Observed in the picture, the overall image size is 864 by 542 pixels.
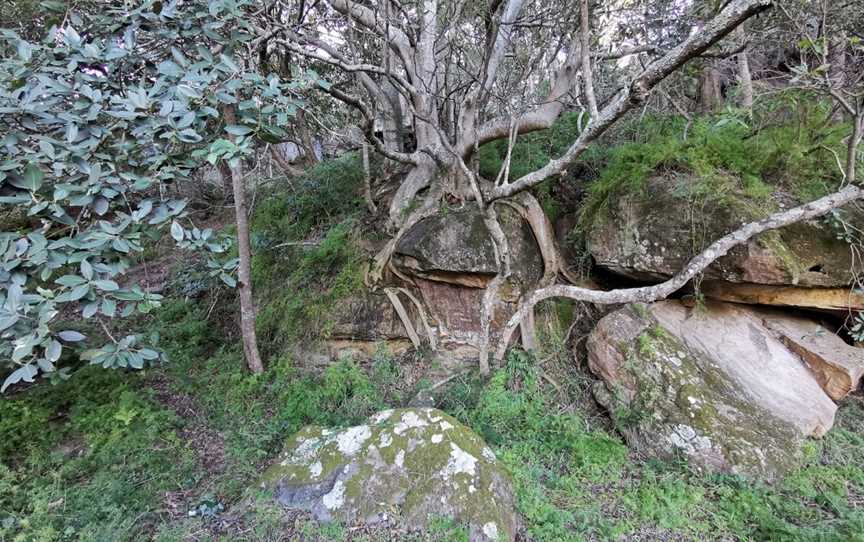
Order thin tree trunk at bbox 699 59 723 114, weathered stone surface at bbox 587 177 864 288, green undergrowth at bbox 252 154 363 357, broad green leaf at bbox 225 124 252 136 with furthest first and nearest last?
1. thin tree trunk at bbox 699 59 723 114
2. green undergrowth at bbox 252 154 363 357
3. weathered stone surface at bbox 587 177 864 288
4. broad green leaf at bbox 225 124 252 136

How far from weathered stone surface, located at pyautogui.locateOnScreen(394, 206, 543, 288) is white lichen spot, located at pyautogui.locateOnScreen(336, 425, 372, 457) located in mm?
1806

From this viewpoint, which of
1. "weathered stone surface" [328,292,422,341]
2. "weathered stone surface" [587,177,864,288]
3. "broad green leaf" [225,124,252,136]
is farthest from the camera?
"weathered stone surface" [328,292,422,341]

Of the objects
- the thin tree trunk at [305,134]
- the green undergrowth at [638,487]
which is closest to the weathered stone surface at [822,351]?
the green undergrowth at [638,487]

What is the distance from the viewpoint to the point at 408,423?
293 cm

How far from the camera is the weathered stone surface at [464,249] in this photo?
13.2ft

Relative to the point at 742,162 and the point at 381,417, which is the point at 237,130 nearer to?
the point at 381,417

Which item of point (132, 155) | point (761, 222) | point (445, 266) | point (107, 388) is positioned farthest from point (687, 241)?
point (107, 388)

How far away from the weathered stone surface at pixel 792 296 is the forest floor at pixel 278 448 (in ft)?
3.61

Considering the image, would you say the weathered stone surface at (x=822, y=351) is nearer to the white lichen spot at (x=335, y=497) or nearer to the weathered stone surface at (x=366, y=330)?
the weathered stone surface at (x=366, y=330)

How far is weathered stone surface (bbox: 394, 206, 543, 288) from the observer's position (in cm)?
403

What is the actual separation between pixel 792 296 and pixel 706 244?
3.26 ft

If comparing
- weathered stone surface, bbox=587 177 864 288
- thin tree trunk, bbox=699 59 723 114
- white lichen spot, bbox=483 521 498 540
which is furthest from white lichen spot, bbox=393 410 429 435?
thin tree trunk, bbox=699 59 723 114

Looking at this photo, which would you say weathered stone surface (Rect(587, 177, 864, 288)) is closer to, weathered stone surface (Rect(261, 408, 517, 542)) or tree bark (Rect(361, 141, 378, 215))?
weathered stone surface (Rect(261, 408, 517, 542))

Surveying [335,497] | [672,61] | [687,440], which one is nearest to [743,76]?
[672,61]
